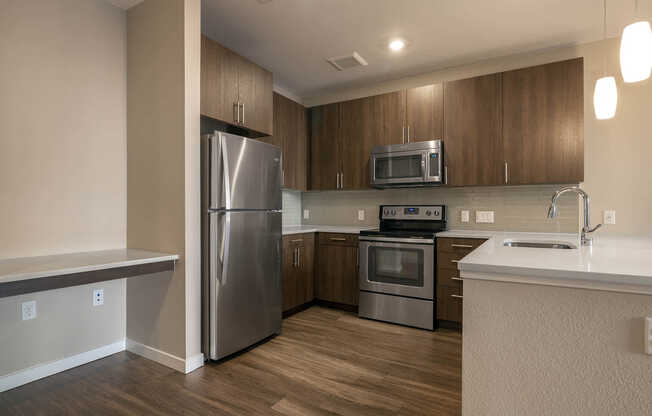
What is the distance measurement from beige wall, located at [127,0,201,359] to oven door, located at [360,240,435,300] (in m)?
1.68

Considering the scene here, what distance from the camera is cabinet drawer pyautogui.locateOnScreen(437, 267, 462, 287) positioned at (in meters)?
3.07

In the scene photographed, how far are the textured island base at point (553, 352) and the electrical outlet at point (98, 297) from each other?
8.27 feet

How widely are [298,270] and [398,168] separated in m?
1.47

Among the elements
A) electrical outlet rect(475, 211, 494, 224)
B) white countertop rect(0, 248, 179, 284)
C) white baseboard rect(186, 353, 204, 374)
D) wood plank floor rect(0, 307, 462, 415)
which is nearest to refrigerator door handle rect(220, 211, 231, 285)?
white countertop rect(0, 248, 179, 284)

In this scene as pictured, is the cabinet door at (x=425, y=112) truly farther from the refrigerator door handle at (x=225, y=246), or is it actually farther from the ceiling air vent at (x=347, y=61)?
the refrigerator door handle at (x=225, y=246)

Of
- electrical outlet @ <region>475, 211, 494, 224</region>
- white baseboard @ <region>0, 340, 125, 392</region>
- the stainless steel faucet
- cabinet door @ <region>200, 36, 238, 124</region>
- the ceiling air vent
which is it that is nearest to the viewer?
the stainless steel faucet

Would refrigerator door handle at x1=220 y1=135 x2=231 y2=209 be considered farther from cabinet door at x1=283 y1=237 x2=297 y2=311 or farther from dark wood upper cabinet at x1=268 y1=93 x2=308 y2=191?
dark wood upper cabinet at x1=268 y1=93 x2=308 y2=191

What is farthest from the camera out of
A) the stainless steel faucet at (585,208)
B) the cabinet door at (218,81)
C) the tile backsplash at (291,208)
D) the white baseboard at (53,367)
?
the tile backsplash at (291,208)

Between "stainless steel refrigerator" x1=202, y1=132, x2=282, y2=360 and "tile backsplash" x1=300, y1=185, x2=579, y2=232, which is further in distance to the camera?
"tile backsplash" x1=300, y1=185, x2=579, y2=232

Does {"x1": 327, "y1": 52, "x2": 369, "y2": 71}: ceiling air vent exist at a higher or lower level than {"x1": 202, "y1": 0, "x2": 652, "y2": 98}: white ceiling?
lower

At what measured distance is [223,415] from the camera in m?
1.81

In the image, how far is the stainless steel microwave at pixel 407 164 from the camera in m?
3.29

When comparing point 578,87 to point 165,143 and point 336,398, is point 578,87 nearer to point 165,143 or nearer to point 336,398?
point 336,398

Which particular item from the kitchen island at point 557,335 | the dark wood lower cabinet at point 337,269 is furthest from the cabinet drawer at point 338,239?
the kitchen island at point 557,335
